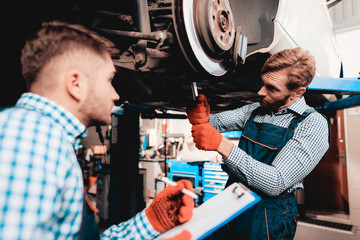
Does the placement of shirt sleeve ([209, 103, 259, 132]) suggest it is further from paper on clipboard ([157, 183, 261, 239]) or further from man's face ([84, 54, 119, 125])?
man's face ([84, 54, 119, 125])

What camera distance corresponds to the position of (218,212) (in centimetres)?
87

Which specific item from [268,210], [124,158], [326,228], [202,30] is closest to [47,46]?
[202,30]

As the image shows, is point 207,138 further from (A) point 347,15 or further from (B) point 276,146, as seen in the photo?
(A) point 347,15

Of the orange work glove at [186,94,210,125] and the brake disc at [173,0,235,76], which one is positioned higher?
the brake disc at [173,0,235,76]

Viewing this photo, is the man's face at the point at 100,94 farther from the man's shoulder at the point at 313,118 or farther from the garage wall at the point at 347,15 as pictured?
the garage wall at the point at 347,15

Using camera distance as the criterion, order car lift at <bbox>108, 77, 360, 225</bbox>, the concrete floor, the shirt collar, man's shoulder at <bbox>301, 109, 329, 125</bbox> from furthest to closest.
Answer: the concrete floor < car lift at <bbox>108, 77, 360, 225</bbox> < man's shoulder at <bbox>301, 109, 329, 125</bbox> < the shirt collar

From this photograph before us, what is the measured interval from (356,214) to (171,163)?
3.18 meters

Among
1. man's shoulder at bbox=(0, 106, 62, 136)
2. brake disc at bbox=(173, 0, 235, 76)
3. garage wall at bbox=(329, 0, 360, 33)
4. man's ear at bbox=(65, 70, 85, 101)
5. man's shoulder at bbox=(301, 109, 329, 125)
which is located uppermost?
garage wall at bbox=(329, 0, 360, 33)

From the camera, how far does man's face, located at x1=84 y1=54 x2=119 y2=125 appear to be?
611 mm

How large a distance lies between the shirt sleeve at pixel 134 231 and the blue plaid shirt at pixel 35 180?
32 centimetres

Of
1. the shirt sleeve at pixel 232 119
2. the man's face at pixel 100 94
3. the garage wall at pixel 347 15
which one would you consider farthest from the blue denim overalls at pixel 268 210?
the garage wall at pixel 347 15

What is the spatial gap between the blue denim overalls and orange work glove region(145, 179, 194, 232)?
35 centimetres

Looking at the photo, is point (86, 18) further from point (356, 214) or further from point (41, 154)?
point (356, 214)

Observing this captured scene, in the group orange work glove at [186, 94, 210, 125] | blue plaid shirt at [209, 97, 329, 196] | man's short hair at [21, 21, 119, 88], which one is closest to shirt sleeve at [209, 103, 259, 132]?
orange work glove at [186, 94, 210, 125]
